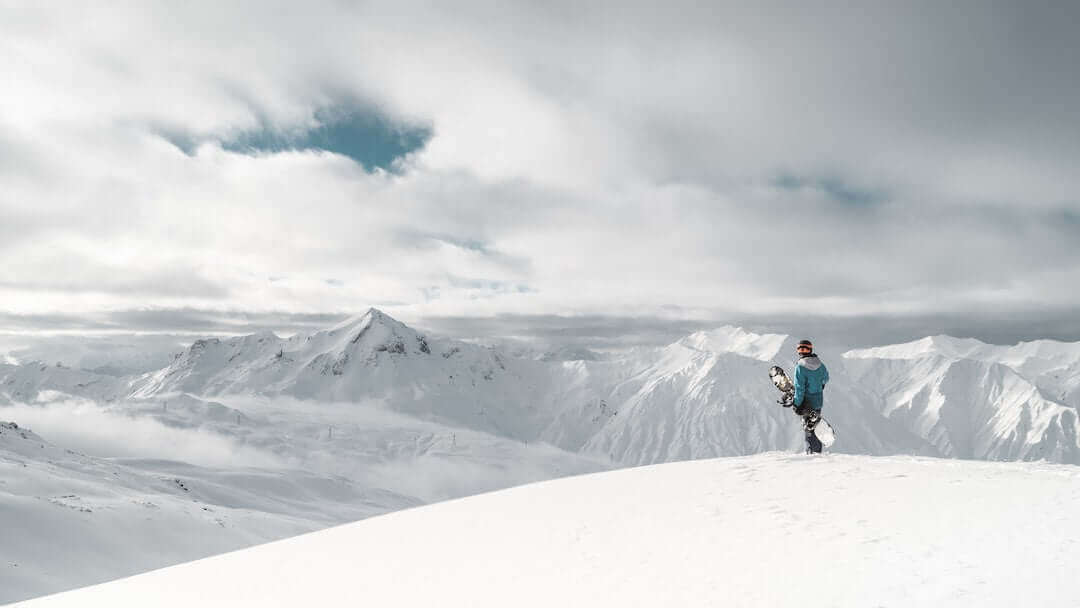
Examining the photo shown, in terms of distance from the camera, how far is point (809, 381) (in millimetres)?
13359

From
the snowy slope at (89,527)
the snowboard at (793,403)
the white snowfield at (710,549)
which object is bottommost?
the snowy slope at (89,527)

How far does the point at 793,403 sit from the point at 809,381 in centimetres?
63

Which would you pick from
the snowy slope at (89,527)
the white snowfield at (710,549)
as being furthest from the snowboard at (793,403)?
the snowy slope at (89,527)

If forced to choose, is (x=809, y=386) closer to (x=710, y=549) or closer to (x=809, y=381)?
(x=809, y=381)

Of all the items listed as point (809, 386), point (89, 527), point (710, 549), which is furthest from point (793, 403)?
point (89, 527)

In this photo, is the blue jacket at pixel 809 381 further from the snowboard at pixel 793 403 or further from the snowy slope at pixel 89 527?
the snowy slope at pixel 89 527

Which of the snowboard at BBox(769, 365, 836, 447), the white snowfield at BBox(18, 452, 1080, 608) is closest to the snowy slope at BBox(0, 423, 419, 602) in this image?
the white snowfield at BBox(18, 452, 1080, 608)

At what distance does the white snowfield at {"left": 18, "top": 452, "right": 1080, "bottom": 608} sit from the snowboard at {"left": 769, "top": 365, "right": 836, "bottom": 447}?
75 centimetres

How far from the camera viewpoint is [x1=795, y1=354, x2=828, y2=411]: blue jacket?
523 inches

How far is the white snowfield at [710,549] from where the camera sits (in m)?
6.15

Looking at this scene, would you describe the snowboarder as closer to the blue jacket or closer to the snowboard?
the blue jacket

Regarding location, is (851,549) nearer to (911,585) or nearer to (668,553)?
(911,585)

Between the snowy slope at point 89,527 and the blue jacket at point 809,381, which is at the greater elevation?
the blue jacket at point 809,381

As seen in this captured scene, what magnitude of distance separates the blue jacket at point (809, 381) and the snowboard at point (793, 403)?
0.20m
